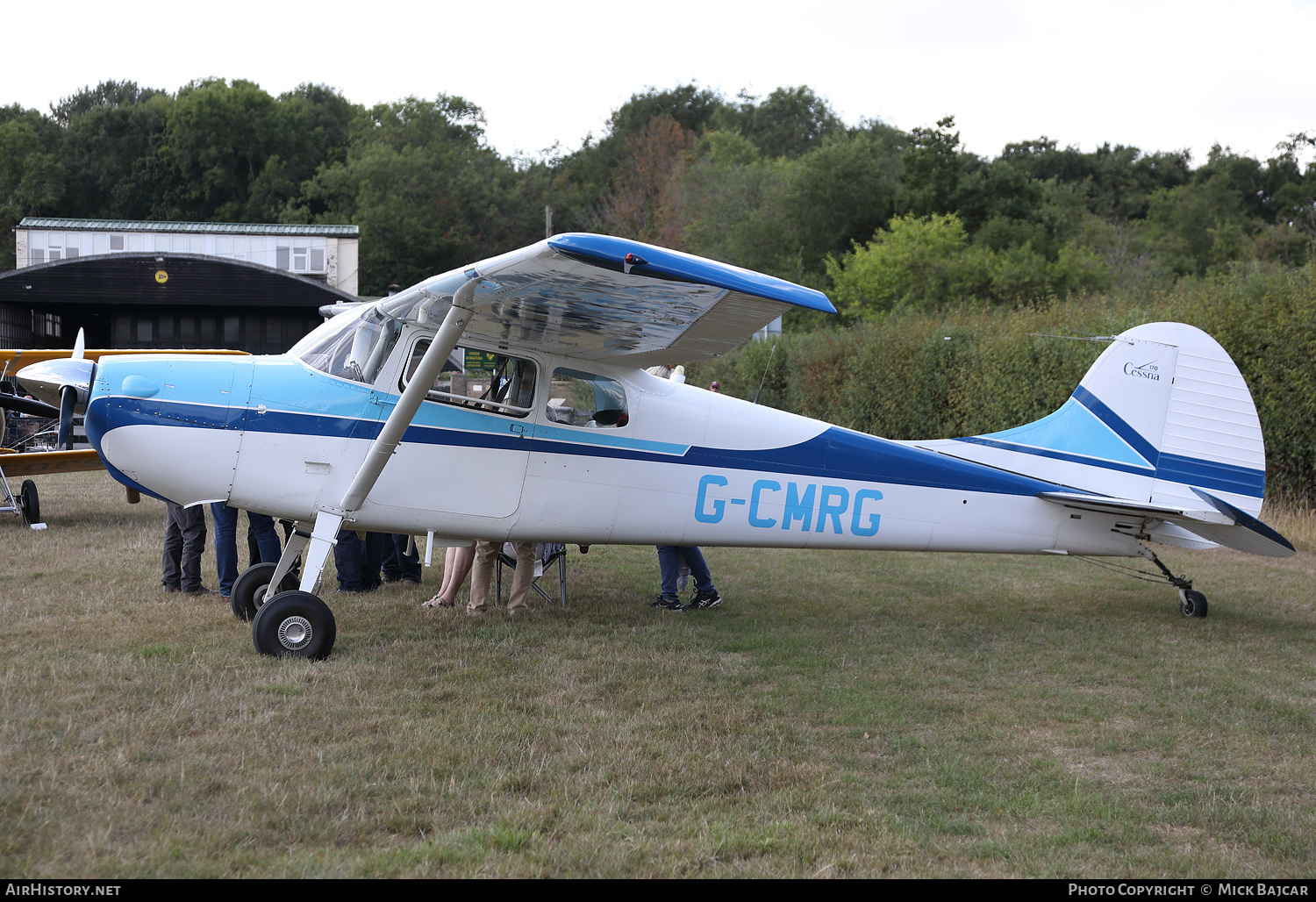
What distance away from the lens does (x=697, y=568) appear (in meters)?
8.20

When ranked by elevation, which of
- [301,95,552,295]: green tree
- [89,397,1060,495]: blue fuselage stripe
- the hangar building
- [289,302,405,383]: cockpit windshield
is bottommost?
[89,397,1060,495]: blue fuselage stripe

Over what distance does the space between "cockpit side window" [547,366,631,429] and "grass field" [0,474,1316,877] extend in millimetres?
1606

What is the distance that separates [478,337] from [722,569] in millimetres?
4825

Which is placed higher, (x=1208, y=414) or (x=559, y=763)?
(x=1208, y=414)

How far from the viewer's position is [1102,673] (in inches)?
238

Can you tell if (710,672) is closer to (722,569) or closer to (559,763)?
(559,763)

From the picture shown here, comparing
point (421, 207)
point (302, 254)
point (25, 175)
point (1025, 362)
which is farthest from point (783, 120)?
point (1025, 362)

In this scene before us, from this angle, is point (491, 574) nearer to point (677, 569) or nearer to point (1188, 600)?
point (677, 569)

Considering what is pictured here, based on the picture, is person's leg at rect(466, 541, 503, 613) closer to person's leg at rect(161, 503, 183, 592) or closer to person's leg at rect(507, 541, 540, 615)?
person's leg at rect(507, 541, 540, 615)

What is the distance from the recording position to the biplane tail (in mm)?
7371

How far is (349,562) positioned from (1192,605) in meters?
7.36

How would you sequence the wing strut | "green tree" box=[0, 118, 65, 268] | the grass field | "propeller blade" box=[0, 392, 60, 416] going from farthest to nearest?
"green tree" box=[0, 118, 65, 268] < "propeller blade" box=[0, 392, 60, 416] < the wing strut < the grass field

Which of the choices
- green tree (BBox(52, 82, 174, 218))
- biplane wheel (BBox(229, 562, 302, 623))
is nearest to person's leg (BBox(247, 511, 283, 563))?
biplane wheel (BBox(229, 562, 302, 623))

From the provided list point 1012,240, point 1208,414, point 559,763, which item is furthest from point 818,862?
point 1012,240
